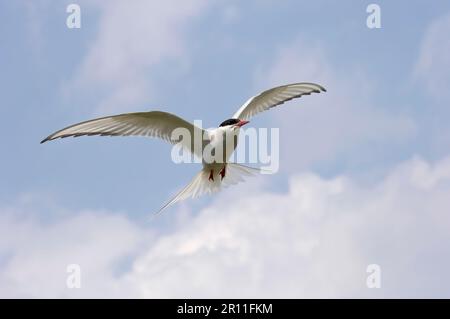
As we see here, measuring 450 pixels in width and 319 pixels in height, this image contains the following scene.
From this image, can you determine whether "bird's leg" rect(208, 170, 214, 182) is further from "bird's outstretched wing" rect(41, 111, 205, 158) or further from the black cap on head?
the black cap on head

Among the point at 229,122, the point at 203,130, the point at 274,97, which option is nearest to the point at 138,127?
the point at 203,130

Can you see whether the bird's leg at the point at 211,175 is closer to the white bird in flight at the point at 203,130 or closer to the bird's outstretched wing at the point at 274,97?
the white bird in flight at the point at 203,130

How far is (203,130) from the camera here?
38.2 feet

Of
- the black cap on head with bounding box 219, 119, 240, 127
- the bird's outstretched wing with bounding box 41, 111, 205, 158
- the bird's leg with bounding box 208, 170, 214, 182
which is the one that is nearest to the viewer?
the bird's outstretched wing with bounding box 41, 111, 205, 158

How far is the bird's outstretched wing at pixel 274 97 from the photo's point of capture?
1283 centimetres

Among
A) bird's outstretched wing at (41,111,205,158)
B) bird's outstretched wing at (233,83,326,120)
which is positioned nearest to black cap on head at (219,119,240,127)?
bird's outstretched wing at (41,111,205,158)

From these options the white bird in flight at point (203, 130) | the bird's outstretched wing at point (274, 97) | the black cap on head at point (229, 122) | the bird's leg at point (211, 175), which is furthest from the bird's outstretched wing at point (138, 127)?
the bird's outstretched wing at point (274, 97)

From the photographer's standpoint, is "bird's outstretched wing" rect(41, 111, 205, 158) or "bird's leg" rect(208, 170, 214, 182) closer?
"bird's outstretched wing" rect(41, 111, 205, 158)

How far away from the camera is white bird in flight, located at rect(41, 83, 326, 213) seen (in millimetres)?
10883

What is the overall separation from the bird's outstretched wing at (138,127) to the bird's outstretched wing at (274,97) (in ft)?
4.79

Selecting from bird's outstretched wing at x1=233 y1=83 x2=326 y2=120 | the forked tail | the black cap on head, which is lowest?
the forked tail

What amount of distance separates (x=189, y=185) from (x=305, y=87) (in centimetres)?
292
